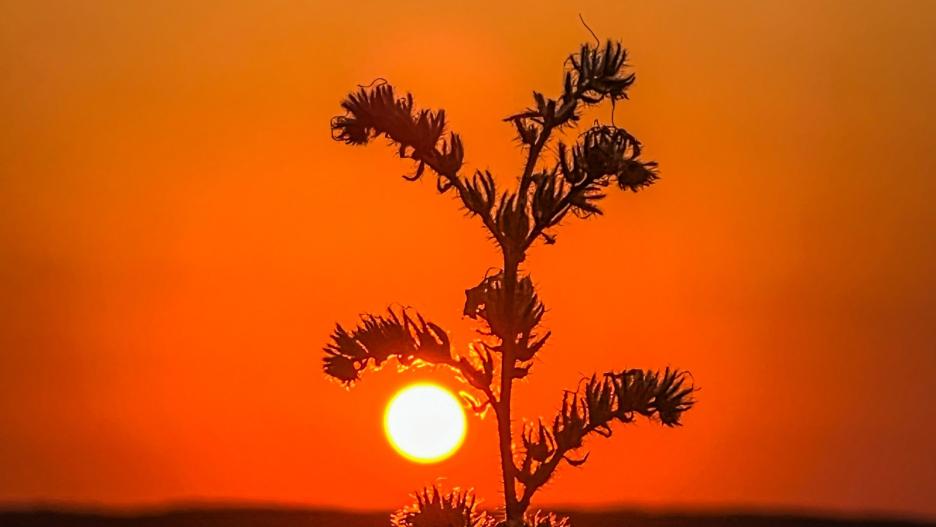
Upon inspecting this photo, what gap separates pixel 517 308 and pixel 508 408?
391 millimetres

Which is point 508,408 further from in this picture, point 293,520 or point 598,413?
point 293,520

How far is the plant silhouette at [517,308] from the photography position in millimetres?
5133

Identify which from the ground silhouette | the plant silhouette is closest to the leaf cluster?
the plant silhouette

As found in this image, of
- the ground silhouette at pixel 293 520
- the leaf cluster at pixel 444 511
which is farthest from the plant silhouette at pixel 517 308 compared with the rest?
the ground silhouette at pixel 293 520

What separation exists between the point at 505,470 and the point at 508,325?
21.5 inches

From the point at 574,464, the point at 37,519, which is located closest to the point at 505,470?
the point at 574,464

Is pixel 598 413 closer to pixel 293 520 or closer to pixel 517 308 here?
pixel 517 308

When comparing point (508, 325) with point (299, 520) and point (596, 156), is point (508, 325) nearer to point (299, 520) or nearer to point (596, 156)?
point (596, 156)

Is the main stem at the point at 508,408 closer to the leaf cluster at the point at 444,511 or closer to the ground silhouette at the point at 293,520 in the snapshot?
the leaf cluster at the point at 444,511

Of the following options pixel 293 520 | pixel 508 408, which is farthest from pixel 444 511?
pixel 293 520

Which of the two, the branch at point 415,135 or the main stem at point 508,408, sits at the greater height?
the branch at point 415,135

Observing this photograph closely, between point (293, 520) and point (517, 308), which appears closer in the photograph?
point (517, 308)

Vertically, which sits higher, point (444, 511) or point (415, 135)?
point (415, 135)

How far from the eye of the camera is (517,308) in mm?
5168
